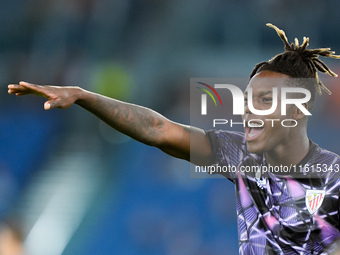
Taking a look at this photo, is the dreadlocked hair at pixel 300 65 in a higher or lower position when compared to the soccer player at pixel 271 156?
higher

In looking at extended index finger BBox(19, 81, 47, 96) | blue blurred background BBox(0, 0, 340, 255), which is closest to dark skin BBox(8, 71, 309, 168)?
extended index finger BBox(19, 81, 47, 96)

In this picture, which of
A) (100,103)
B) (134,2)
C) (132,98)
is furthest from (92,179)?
(100,103)

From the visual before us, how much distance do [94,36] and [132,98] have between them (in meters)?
0.95

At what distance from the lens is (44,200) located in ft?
17.7

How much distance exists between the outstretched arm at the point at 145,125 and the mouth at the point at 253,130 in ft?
0.89

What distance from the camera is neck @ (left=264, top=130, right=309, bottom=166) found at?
2869 millimetres

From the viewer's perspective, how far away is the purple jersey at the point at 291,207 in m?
2.68

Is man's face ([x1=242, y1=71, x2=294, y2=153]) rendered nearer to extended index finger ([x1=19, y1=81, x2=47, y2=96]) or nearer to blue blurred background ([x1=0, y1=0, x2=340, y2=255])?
extended index finger ([x1=19, y1=81, x2=47, y2=96])

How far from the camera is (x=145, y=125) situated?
2.78m

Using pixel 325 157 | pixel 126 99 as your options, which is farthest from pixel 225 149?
pixel 126 99

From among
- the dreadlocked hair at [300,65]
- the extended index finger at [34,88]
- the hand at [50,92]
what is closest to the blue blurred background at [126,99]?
the dreadlocked hair at [300,65]

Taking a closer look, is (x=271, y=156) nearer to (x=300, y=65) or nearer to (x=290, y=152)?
(x=290, y=152)

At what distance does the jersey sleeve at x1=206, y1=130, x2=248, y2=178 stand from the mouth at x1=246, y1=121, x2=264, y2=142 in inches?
2.7

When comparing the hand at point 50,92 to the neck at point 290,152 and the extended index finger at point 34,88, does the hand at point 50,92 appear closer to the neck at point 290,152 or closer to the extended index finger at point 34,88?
the extended index finger at point 34,88
